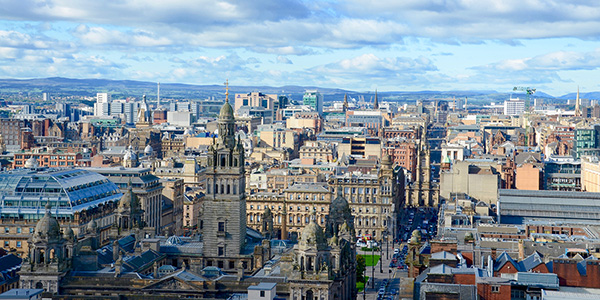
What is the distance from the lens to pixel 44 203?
169750mm

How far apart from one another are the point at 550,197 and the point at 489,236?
151 feet

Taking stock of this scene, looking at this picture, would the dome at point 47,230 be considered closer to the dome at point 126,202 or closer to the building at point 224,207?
the building at point 224,207

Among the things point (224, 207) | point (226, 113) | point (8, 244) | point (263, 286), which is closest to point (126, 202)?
point (224, 207)

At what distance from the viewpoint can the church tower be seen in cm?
13625

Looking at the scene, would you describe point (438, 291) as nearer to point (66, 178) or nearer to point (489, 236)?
point (489, 236)

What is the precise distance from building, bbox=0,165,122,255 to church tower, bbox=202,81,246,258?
3585 centimetres

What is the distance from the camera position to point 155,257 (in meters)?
132

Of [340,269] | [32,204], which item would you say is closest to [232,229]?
[340,269]

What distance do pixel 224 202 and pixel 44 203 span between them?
4848 cm

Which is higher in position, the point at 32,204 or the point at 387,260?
the point at 32,204

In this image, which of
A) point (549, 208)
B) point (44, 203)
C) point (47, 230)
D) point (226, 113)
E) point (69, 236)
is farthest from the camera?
point (549, 208)

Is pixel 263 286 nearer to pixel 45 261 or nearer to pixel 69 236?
pixel 45 261

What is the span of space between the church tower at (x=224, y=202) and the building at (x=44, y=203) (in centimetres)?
3585

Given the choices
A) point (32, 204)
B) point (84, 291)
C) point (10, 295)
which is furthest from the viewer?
point (32, 204)
